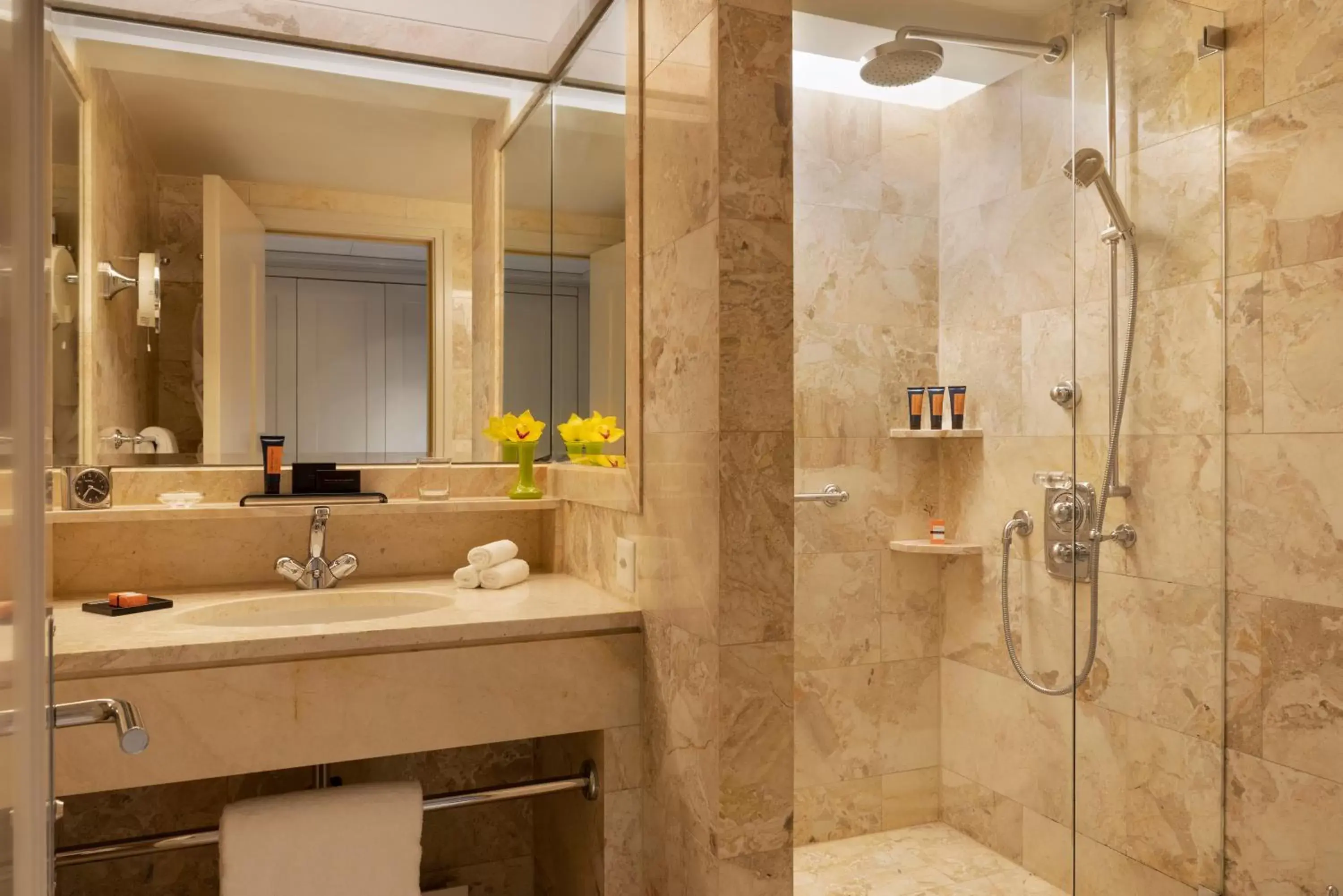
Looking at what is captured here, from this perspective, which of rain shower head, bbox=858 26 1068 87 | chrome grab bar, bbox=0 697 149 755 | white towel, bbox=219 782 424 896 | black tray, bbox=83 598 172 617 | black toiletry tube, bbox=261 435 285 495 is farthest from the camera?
rain shower head, bbox=858 26 1068 87

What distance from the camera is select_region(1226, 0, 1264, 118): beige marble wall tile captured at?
5.91 ft

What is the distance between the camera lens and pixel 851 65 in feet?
8.66

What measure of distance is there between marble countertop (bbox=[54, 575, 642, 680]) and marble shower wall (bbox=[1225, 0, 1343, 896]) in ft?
4.08

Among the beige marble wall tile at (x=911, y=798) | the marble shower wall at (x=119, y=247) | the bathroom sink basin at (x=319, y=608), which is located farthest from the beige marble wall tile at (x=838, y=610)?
the marble shower wall at (x=119, y=247)

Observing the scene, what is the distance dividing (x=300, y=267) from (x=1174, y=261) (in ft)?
6.20

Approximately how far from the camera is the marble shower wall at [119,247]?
186 cm

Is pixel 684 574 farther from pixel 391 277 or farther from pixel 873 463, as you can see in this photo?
pixel 873 463

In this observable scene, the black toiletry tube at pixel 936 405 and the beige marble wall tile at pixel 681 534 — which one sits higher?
the black toiletry tube at pixel 936 405

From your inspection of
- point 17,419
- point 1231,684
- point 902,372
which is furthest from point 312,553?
point 1231,684

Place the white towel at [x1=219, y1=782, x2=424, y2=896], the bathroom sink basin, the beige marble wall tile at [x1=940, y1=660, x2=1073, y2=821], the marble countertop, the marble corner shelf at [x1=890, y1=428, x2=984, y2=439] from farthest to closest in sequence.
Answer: the marble corner shelf at [x1=890, y1=428, x2=984, y2=439]
the beige marble wall tile at [x1=940, y1=660, x2=1073, y2=821]
the bathroom sink basin
the white towel at [x1=219, y1=782, x2=424, y2=896]
the marble countertop

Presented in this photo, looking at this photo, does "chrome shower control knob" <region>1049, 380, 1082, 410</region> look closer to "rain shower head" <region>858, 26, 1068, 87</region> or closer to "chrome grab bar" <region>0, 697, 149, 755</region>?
"rain shower head" <region>858, 26, 1068, 87</region>

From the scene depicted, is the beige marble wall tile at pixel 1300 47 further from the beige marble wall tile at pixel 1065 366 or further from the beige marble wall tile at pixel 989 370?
the beige marble wall tile at pixel 989 370

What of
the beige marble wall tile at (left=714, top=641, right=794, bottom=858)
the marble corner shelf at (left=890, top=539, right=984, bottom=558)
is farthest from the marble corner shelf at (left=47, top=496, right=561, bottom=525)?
the marble corner shelf at (left=890, top=539, right=984, bottom=558)

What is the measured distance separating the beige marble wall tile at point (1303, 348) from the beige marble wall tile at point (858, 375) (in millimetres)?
1060
